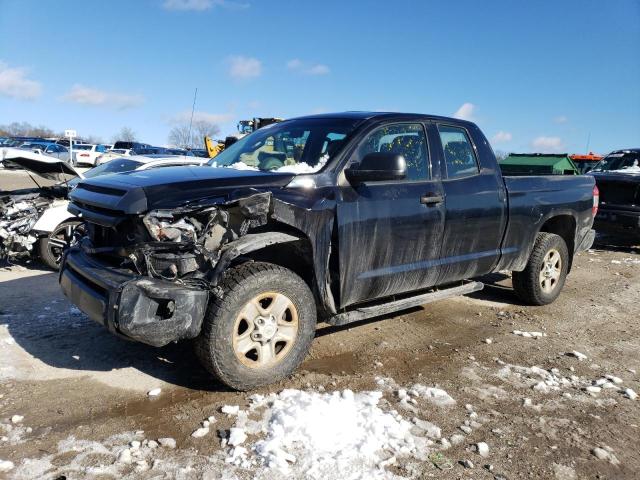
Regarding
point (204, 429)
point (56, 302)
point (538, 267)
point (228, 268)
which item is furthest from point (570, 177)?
point (56, 302)

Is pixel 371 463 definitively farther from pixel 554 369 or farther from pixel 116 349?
pixel 116 349

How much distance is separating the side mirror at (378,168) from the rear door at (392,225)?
0.37 feet

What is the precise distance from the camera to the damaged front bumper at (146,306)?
9.81 feet

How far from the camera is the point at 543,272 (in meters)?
5.79

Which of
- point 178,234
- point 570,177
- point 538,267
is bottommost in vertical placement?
point 538,267

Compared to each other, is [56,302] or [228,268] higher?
[228,268]

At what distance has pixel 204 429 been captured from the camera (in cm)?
300

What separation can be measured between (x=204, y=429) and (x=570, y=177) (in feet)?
16.0

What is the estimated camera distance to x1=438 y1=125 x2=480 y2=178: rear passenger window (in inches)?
181

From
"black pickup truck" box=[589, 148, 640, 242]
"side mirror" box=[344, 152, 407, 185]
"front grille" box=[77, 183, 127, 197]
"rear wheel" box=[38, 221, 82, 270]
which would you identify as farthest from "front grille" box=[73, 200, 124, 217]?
"black pickup truck" box=[589, 148, 640, 242]

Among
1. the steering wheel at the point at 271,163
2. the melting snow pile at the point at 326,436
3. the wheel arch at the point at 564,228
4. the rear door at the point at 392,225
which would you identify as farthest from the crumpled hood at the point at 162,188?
the wheel arch at the point at 564,228

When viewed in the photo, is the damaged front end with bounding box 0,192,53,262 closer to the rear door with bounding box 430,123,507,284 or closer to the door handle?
the door handle

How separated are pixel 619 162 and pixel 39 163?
38.4 feet

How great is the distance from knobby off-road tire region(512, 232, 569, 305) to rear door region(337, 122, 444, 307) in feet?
5.67
